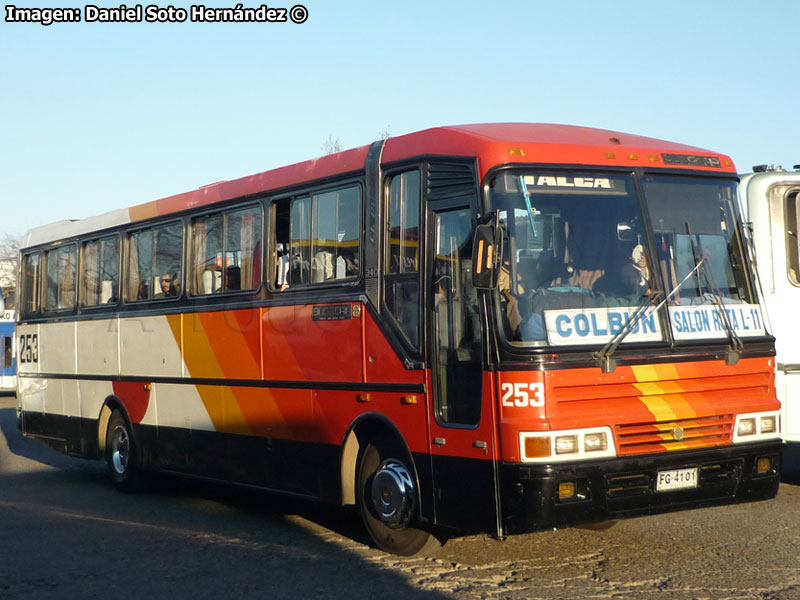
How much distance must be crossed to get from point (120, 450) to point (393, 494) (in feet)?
19.9

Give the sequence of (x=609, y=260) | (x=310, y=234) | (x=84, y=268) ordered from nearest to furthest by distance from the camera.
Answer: (x=609, y=260), (x=310, y=234), (x=84, y=268)

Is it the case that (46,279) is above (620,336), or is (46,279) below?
above

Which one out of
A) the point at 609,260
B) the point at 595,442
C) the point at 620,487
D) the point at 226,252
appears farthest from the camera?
the point at 226,252

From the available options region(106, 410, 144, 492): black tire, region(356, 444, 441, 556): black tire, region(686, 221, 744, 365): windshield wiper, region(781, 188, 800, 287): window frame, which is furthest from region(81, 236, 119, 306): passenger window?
region(781, 188, 800, 287): window frame

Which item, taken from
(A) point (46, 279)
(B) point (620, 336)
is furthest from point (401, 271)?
(A) point (46, 279)

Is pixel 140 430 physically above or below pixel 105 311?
below

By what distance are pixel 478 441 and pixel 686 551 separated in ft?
6.78

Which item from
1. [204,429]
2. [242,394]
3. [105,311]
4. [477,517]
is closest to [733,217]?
[477,517]

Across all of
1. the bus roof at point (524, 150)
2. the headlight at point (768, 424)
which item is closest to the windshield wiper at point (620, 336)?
the bus roof at point (524, 150)

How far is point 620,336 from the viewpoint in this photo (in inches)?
287

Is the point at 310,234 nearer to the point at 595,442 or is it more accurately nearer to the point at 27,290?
the point at 595,442

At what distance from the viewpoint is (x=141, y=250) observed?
12609mm

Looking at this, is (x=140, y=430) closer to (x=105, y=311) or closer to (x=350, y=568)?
(x=105, y=311)

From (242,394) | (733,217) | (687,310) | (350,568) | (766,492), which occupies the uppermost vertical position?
(733,217)
